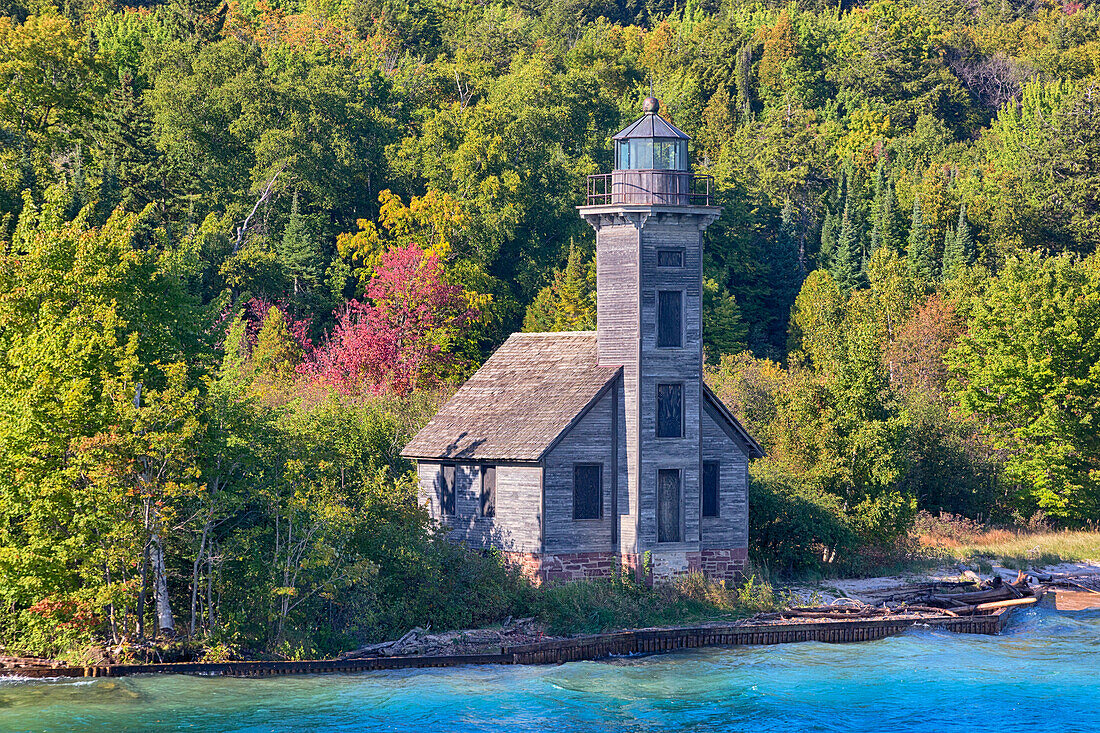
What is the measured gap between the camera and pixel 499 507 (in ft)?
122

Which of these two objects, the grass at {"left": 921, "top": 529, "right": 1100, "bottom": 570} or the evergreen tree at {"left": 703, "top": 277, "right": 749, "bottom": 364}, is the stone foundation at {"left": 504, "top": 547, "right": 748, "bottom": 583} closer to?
the grass at {"left": 921, "top": 529, "right": 1100, "bottom": 570}

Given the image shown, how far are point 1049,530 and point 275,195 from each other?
38.6 m

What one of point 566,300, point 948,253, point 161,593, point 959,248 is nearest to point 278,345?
point 566,300

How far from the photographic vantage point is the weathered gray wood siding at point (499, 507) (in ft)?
120

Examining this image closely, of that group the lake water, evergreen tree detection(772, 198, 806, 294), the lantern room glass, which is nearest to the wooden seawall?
the lake water

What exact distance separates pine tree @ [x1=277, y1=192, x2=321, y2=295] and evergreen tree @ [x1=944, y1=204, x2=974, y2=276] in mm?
34607

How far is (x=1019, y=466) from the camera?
52.6 m

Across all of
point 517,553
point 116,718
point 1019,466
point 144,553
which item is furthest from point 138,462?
point 1019,466

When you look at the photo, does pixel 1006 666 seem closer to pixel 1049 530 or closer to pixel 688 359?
pixel 688 359

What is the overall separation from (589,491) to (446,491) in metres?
4.50

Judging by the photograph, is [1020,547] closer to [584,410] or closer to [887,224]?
[584,410]

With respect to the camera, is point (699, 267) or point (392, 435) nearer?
point (699, 267)

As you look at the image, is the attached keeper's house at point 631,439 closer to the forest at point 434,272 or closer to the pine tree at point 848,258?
the forest at point 434,272

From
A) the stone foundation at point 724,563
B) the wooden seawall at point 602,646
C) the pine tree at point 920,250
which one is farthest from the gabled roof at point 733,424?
the pine tree at point 920,250
